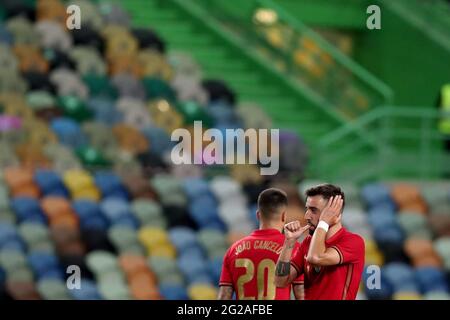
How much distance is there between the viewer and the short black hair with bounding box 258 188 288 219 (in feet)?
25.1

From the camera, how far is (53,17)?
14.4m

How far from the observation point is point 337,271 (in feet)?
24.0

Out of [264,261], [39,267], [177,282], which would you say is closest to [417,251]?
[177,282]

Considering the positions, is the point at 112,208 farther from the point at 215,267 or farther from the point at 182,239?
the point at 215,267

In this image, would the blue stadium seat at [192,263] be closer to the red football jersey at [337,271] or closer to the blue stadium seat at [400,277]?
the blue stadium seat at [400,277]

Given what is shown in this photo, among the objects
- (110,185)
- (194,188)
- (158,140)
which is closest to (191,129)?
(158,140)

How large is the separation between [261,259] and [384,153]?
6352 millimetres

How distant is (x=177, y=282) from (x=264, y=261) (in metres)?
4.56

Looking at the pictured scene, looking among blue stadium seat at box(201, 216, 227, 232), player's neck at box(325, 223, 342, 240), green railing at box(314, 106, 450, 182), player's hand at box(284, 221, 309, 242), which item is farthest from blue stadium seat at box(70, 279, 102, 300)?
player's hand at box(284, 221, 309, 242)

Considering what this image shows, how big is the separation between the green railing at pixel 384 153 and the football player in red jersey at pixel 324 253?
6265 mm

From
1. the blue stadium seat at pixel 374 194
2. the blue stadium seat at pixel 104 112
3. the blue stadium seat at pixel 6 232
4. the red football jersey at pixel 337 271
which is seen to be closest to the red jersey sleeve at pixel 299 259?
the red football jersey at pixel 337 271

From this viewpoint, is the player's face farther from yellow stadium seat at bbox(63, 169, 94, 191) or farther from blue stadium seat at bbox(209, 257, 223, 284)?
yellow stadium seat at bbox(63, 169, 94, 191)
